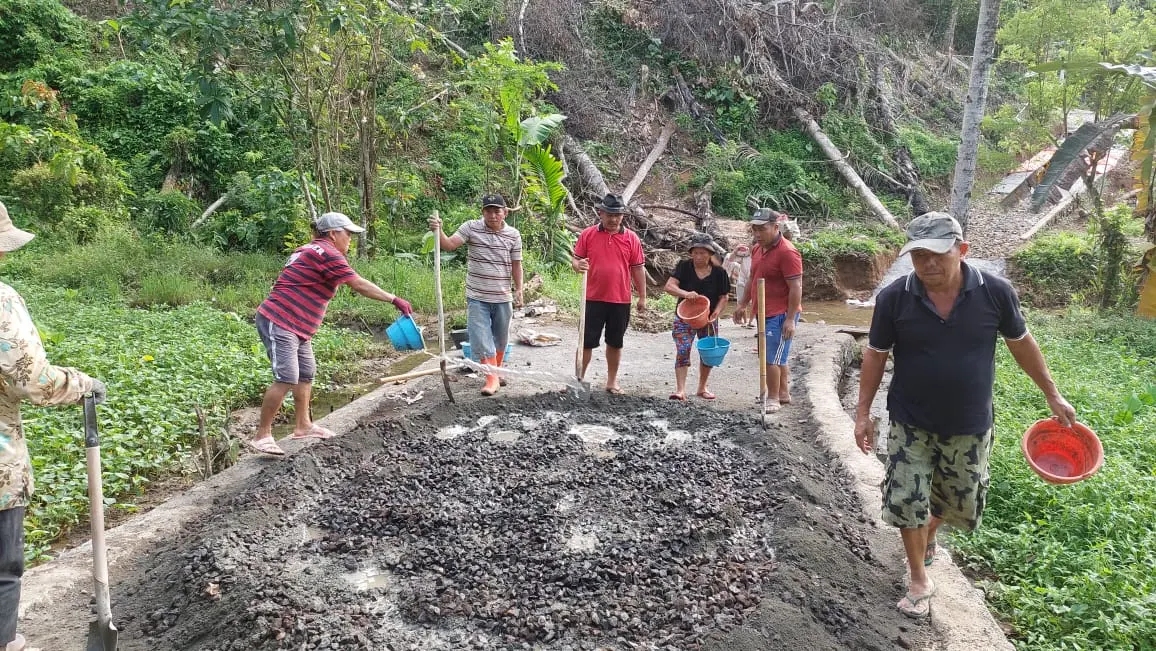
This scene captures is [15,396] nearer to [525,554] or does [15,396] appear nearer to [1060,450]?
[525,554]

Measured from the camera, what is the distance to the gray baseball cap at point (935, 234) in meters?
2.95

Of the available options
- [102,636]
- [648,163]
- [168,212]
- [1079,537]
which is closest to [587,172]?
[648,163]

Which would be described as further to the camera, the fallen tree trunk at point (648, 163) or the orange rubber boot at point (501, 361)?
the fallen tree trunk at point (648, 163)

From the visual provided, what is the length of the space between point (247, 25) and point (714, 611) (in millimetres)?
8999

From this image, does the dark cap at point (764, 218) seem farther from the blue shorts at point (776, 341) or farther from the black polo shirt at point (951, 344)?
the black polo shirt at point (951, 344)

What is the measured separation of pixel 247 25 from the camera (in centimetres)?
902

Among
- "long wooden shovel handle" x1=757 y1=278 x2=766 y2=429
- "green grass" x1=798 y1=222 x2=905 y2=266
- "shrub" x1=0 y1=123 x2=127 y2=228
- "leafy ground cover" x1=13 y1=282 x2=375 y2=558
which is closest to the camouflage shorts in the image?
"long wooden shovel handle" x1=757 y1=278 x2=766 y2=429

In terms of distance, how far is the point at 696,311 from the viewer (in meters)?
6.18

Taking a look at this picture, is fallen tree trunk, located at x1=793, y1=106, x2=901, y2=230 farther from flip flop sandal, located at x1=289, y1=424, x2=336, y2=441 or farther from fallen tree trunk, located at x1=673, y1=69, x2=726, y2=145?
flip flop sandal, located at x1=289, y1=424, x2=336, y2=441

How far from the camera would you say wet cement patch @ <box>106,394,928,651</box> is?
122 inches

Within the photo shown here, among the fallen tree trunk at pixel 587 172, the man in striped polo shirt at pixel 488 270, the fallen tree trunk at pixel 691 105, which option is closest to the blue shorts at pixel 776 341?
the man in striped polo shirt at pixel 488 270

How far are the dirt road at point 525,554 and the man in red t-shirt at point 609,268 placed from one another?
3.95 feet

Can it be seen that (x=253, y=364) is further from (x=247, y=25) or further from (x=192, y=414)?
(x=247, y=25)

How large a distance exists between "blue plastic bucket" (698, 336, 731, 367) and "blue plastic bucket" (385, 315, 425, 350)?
2388 millimetres
